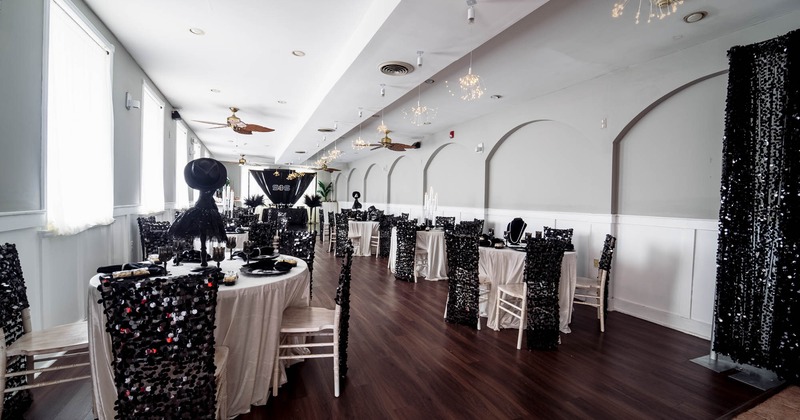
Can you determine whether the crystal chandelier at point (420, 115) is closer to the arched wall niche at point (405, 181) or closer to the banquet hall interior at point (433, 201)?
the banquet hall interior at point (433, 201)

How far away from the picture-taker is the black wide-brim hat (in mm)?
2092

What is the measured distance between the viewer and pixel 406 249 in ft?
18.9

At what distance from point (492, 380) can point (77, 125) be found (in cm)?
444

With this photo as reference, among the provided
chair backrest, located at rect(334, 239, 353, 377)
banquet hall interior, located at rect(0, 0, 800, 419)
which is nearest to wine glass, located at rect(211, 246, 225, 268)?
banquet hall interior, located at rect(0, 0, 800, 419)

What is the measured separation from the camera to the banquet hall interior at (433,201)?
2391mm

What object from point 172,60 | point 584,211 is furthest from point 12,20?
point 584,211

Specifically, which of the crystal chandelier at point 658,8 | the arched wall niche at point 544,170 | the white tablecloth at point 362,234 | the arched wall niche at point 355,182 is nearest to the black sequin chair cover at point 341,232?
the white tablecloth at point 362,234

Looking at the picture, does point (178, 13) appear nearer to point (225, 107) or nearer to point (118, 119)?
point (118, 119)

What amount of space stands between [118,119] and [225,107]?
3472mm

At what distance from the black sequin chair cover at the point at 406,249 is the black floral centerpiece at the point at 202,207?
380 cm

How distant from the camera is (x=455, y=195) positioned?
8.48m

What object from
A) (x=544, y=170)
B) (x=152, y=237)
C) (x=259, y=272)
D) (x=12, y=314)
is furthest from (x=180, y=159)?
(x=544, y=170)

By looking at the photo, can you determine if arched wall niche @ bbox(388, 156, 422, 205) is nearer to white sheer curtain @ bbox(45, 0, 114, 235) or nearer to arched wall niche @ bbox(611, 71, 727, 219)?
arched wall niche @ bbox(611, 71, 727, 219)

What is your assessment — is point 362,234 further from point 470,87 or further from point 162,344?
point 162,344
